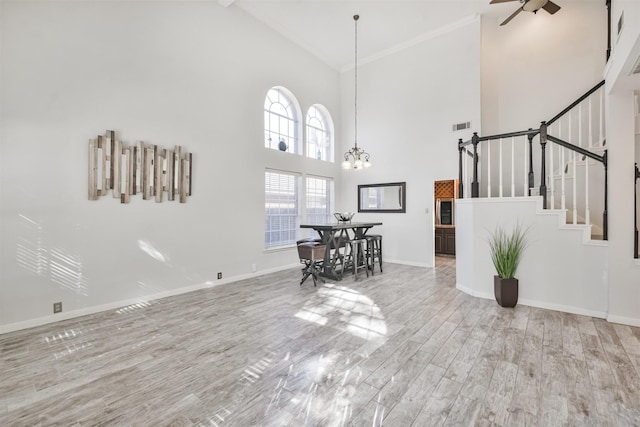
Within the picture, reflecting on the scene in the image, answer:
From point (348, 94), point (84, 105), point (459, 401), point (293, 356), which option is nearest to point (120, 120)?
point (84, 105)

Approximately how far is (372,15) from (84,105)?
504cm

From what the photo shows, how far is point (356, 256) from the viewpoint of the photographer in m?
5.11

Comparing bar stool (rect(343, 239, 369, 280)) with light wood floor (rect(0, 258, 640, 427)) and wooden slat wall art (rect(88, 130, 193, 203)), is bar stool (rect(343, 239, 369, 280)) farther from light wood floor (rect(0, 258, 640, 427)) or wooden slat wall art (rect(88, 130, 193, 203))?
wooden slat wall art (rect(88, 130, 193, 203))

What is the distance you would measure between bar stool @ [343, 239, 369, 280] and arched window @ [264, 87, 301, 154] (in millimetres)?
2502

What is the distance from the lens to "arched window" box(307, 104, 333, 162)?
6.77 m

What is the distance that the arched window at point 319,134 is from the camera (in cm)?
677

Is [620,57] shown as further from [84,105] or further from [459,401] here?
[84,105]

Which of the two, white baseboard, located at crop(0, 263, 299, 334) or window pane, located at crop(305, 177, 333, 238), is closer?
white baseboard, located at crop(0, 263, 299, 334)

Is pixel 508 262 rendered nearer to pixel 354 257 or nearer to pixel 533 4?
pixel 354 257

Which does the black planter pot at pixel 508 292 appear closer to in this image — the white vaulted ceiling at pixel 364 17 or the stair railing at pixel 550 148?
the stair railing at pixel 550 148

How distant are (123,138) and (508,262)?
5.21 metres

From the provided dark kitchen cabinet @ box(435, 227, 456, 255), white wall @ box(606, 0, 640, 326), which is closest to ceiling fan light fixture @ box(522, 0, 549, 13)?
white wall @ box(606, 0, 640, 326)

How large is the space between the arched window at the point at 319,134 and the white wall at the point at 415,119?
56cm

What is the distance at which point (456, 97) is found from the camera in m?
5.69
